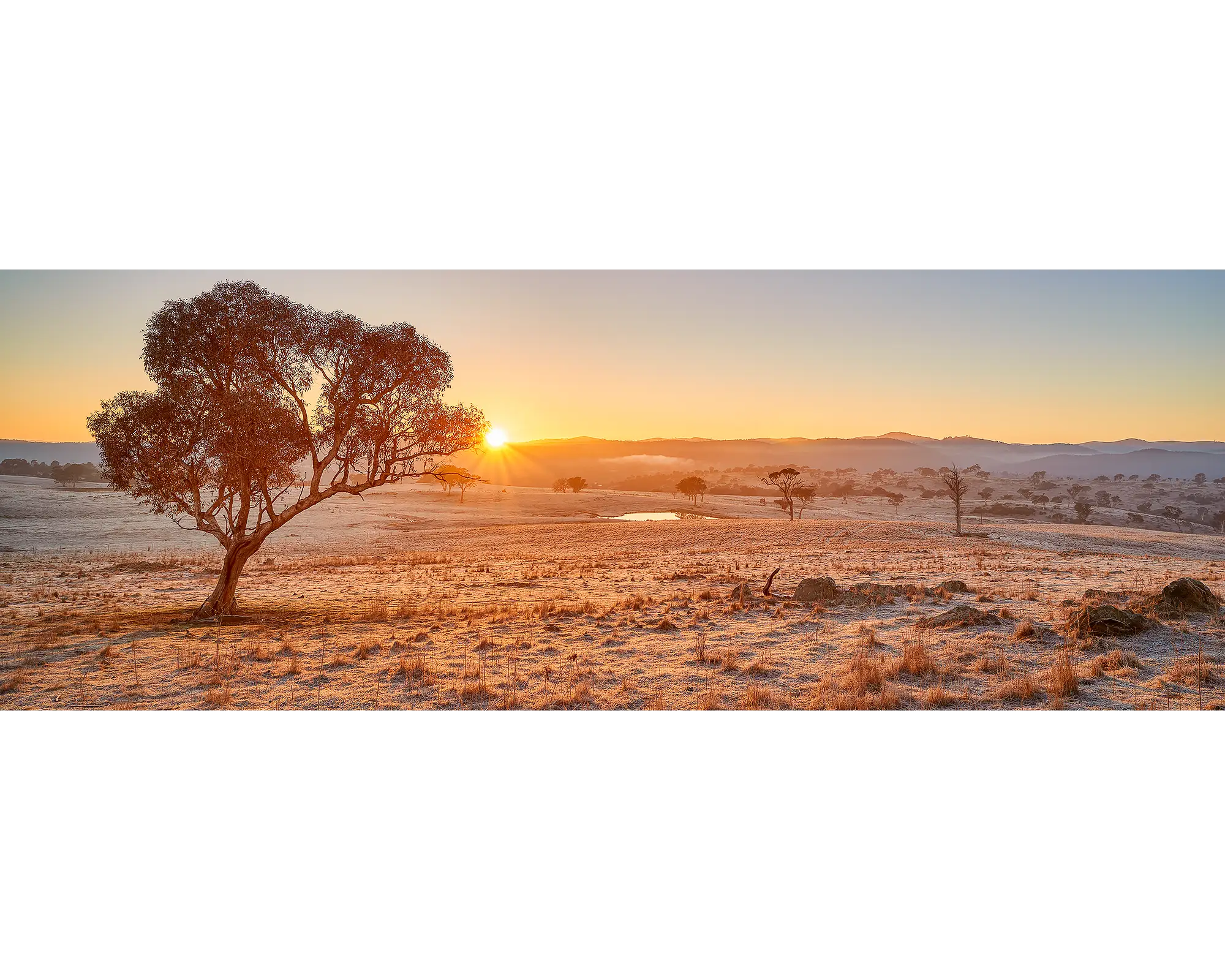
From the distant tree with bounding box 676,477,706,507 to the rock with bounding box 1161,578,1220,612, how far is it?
59993mm

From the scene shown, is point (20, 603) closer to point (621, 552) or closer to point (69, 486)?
point (621, 552)

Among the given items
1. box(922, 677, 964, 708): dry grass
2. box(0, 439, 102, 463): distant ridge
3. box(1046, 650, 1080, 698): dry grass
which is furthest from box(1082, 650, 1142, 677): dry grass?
box(0, 439, 102, 463): distant ridge

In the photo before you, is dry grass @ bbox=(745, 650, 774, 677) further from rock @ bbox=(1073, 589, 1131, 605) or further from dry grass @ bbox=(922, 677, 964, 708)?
rock @ bbox=(1073, 589, 1131, 605)

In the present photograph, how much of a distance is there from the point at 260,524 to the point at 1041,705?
1587cm

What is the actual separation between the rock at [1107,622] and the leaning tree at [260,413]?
12.9m

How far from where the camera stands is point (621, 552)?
32719 mm

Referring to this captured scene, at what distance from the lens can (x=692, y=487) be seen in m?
75.1

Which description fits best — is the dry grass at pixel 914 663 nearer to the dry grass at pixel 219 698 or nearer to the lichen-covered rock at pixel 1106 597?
the lichen-covered rock at pixel 1106 597

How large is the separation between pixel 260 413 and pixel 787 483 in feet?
185

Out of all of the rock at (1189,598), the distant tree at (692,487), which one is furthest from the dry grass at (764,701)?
the distant tree at (692,487)

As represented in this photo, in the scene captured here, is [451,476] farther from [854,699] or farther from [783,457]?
[783,457]

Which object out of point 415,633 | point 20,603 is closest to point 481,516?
point 20,603

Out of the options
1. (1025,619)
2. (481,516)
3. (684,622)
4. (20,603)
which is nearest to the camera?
(1025,619)

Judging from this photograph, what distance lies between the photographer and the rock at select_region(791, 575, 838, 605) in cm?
1533
